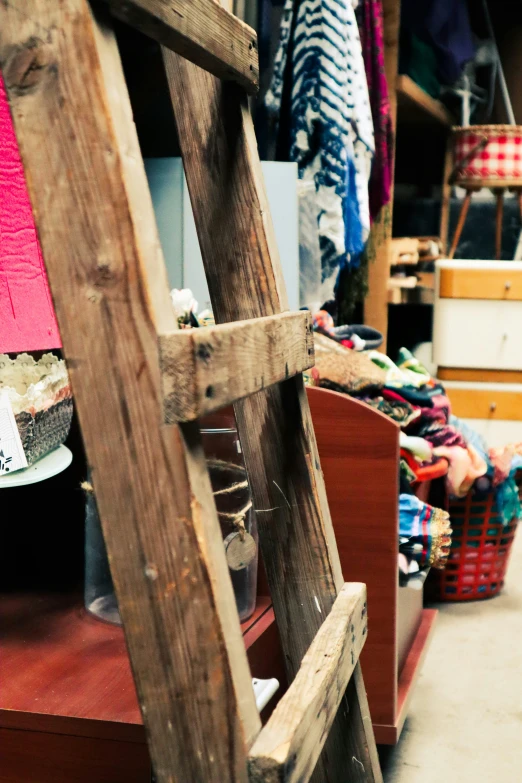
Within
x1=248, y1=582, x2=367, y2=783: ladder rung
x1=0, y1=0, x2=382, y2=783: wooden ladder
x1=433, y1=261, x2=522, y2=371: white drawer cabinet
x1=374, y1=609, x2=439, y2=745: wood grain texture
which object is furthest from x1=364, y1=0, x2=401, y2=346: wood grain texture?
x1=0, y1=0, x2=382, y2=783: wooden ladder

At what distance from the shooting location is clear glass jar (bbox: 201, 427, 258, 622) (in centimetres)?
110

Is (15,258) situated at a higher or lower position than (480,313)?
higher

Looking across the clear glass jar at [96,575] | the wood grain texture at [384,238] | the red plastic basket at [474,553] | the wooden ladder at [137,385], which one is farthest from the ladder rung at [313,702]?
the wood grain texture at [384,238]

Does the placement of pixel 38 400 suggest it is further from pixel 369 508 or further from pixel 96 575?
pixel 369 508

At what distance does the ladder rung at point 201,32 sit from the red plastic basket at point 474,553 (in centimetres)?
148

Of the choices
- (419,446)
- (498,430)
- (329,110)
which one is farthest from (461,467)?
(498,430)

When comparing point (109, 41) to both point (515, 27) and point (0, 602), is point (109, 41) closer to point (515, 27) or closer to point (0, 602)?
point (0, 602)

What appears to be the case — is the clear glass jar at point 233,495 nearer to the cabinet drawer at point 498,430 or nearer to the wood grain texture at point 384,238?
the wood grain texture at point 384,238

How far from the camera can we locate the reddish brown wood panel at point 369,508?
1335 millimetres

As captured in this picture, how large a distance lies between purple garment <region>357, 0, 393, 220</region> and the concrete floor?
4.31ft

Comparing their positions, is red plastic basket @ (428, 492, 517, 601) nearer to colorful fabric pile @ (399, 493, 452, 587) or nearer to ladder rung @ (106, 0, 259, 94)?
colorful fabric pile @ (399, 493, 452, 587)

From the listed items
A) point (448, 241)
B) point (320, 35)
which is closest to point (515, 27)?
point (448, 241)

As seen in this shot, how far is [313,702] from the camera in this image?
67 cm

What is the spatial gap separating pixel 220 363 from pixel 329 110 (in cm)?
159
